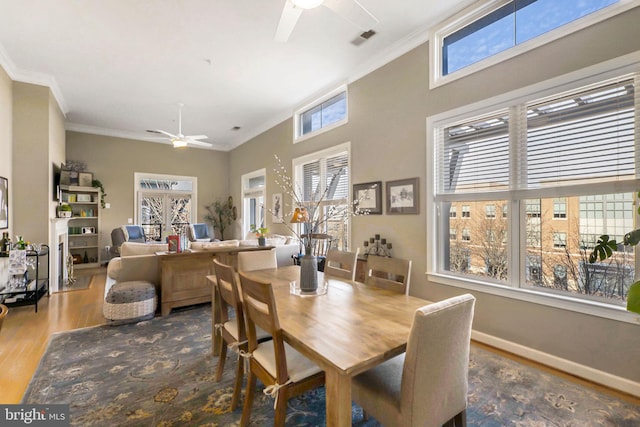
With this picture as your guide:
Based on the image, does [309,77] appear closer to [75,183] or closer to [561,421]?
[561,421]

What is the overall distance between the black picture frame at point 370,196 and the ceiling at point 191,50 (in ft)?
5.54

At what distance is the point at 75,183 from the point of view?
20.9ft

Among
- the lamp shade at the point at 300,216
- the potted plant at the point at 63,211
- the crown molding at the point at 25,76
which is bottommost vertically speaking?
the lamp shade at the point at 300,216

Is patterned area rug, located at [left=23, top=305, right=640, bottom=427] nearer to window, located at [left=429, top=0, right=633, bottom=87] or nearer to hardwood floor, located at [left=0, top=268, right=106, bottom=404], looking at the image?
hardwood floor, located at [left=0, top=268, right=106, bottom=404]

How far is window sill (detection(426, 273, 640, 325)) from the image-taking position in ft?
7.23

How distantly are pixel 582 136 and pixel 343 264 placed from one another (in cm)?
232

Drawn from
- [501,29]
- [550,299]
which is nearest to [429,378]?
[550,299]

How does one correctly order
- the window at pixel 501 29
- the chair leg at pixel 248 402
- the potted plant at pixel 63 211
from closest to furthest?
the chair leg at pixel 248 402 → the window at pixel 501 29 → the potted plant at pixel 63 211

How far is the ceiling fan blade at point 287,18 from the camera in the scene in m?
2.33

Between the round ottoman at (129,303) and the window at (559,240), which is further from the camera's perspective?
A: the round ottoman at (129,303)

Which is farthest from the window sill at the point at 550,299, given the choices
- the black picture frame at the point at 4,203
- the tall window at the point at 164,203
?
the tall window at the point at 164,203

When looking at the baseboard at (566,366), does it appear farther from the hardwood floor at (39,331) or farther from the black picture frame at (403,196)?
the black picture frame at (403,196)

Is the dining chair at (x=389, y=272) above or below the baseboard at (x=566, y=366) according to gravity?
above

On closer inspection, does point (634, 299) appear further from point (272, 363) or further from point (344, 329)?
point (272, 363)
